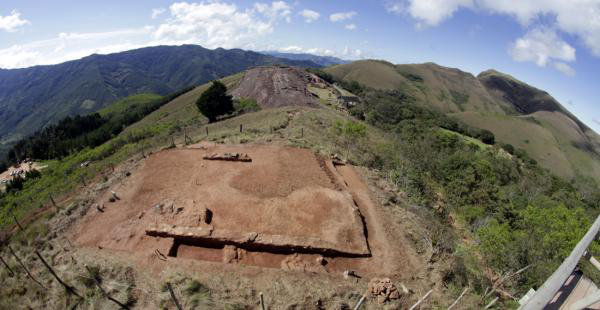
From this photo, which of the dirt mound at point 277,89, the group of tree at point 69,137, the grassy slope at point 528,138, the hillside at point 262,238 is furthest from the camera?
the grassy slope at point 528,138

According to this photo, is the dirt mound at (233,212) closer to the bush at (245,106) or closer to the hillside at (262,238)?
the hillside at (262,238)

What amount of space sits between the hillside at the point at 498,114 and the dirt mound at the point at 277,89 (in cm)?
7780

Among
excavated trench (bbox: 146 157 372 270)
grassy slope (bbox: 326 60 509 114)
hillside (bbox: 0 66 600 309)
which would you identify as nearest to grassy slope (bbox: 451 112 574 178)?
grassy slope (bbox: 326 60 509 114)

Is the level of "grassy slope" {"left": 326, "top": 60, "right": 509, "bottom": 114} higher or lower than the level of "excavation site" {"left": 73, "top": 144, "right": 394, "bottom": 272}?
higher

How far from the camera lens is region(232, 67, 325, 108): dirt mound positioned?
5691 centimetres

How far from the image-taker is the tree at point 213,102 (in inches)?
1887

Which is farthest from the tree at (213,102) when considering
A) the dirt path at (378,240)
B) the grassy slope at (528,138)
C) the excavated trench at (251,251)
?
the grassy slope at (528,138)

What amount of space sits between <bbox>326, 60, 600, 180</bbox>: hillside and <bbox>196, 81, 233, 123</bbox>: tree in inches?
4321

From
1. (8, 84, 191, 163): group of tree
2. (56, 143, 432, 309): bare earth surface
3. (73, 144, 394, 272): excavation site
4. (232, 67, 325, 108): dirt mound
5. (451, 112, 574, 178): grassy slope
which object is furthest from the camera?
(451, 112, 574, 178): grassy slope

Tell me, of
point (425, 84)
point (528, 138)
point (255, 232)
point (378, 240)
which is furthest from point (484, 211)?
point (425, 84)

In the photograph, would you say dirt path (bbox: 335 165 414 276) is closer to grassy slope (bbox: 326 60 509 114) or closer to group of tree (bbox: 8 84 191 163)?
group of tree (bbox: 8 84 191 163)

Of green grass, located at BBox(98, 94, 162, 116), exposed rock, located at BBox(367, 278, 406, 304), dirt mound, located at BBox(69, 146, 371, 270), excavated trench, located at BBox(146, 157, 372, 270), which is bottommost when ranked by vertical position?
exposed rock, located at BBox(367, 278, 406, 304)

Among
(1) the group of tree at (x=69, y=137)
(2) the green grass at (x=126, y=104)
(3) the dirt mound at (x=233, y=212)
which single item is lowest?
(1) the group of tree at (x=69, y=137)

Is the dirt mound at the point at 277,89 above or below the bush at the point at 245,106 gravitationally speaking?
above
